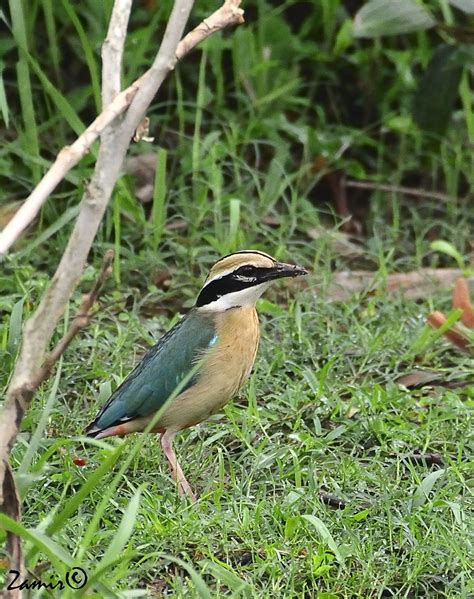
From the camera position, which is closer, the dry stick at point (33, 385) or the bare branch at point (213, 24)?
the dry stick at point (33, 385)

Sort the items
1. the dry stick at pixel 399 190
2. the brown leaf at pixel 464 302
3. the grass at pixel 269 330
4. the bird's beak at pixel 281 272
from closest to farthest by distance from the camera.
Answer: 1. the grass at pixel 269 330
2. the bird's beak at pixel 281 272
3. the brown leaf at pixel 464 302
4. the dry stick at pixel 399 190

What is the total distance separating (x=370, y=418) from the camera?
5578mm

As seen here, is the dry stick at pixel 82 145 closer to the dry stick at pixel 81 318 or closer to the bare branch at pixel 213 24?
the bare branch at pixel 213 24

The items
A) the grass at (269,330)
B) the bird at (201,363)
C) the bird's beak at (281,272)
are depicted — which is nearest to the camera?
the grass at (269,330)

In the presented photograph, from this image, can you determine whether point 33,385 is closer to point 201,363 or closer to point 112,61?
point 112,61

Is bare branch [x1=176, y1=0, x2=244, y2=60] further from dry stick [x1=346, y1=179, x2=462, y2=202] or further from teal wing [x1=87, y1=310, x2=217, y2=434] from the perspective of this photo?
dry stick [x1=346, y1=179, x2=462, y2=202]

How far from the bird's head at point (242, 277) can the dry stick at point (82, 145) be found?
1449mm

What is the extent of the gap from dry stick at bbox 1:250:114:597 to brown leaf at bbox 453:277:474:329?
331 centimetres

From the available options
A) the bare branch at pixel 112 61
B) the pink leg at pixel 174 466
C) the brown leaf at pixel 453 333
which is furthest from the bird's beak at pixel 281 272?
the bare branch at pixel 112 61

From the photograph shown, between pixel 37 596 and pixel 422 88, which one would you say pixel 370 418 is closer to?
pixel 37 596

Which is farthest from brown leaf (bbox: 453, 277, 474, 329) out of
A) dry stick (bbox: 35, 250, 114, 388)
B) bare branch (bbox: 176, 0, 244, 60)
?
dry stick (bbox: 35, 250, 114, 388)

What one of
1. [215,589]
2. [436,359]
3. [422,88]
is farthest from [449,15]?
[215,589]

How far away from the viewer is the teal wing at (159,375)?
512cm

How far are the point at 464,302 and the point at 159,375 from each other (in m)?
2.11
